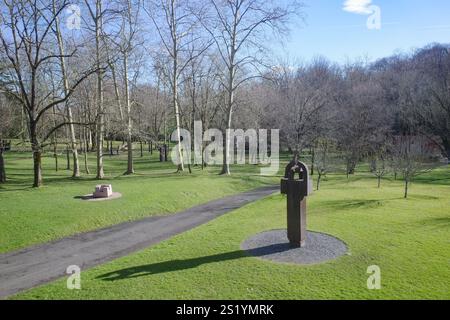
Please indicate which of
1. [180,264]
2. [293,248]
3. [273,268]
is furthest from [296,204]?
[180,264]

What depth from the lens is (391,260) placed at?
8703mm

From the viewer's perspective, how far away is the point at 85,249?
1009 centimetres

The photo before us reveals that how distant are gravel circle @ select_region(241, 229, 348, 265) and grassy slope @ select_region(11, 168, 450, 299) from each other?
0.31 meters

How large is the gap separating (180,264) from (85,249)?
3472mm

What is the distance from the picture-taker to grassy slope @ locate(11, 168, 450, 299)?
6.98 m

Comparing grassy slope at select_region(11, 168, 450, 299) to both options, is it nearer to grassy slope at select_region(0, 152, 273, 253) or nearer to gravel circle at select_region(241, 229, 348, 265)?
gravel circle at select_region(241, 229, 348, 265)

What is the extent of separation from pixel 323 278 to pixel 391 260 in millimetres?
2412

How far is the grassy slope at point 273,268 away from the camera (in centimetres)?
698

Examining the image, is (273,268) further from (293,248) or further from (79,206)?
(79,206)

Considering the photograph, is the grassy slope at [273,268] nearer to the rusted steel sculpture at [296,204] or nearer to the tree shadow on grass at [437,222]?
the tree shadow on grass at [437,222]

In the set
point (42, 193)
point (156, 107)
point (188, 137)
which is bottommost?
point (42, 193)

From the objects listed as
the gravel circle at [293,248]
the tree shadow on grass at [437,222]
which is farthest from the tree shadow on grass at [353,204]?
the gravel circle at [293,248]
